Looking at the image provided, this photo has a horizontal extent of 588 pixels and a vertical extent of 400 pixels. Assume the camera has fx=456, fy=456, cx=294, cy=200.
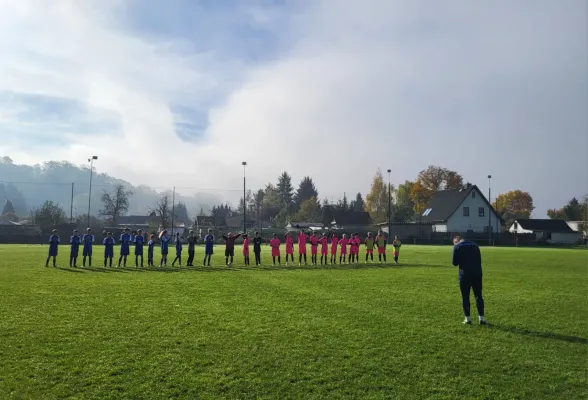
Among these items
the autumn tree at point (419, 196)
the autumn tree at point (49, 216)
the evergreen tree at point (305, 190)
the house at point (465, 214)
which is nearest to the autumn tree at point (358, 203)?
the evergreen tree at point (305, 190)

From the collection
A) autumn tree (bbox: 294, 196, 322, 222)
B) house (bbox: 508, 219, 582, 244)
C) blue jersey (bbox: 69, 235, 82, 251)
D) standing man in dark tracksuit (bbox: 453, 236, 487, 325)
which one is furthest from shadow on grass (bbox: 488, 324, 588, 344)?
autumn tree (bbox: 294, 196, 322, 222)

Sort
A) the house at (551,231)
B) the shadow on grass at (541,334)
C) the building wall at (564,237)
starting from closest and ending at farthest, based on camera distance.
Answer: the shadow on grass at (541,334) → the house at (551,231) → the building wall at (564,237)

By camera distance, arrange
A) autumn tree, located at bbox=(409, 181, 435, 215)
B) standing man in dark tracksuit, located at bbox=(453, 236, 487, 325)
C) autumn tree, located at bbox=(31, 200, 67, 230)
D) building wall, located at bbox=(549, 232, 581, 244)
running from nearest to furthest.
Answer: standing man in dark tracksuit, located at bbox=(453, 236, 487, 325), autumn tree, located at bbox=(31, 200, 67, 230), building wall, located at bbox=(549, 232, 581, 244), autumn tree, located at bbox=(409, 181, 435, 215)

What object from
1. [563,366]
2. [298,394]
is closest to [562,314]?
[563,366]

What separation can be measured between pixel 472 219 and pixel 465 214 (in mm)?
1680

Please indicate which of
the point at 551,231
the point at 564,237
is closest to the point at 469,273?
the point at 551,231

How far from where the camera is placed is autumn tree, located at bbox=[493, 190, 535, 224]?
115188 mm

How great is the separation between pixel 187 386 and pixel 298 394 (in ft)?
4.84

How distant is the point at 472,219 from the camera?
76188 mm

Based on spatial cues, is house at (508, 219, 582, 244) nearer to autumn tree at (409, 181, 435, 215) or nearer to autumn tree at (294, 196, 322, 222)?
autumn tree at (409, 181, 435, 215)

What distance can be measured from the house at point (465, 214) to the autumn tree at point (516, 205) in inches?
1593

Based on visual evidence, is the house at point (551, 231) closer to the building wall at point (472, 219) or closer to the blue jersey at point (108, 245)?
the building wall at point (472, 219)

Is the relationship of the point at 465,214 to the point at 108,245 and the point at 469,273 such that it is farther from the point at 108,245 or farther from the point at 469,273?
the point at 469,273

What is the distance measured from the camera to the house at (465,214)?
74.8m
